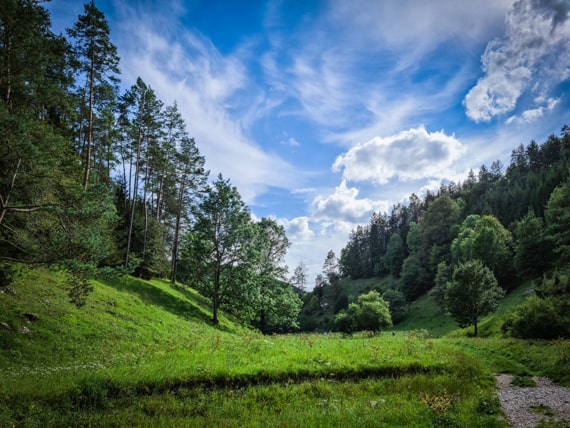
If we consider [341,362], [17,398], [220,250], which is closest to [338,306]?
[220,250]

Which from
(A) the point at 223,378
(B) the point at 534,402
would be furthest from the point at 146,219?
(B) the point at 534,402

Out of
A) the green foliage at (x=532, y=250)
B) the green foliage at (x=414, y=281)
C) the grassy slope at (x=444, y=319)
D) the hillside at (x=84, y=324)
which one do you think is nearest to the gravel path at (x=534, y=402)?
the hillside at (x=84, y=324)

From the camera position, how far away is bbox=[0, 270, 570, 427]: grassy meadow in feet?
27.4

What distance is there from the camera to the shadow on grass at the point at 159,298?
28.5 m

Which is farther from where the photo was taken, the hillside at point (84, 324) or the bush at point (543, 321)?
the bush at point (543, 321)

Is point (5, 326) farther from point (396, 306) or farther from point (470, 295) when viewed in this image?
point (396, 306)

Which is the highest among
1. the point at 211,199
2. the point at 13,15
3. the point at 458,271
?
the point at 13,15

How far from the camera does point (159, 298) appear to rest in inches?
1187

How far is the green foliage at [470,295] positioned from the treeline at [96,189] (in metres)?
19.1

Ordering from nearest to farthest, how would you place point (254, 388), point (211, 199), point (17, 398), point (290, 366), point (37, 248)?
point (17, 398), point (254, 388), point (290, 366), point (37, 248), point (211, 199)

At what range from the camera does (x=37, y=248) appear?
13.9m

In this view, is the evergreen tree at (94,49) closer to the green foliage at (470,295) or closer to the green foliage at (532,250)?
the green foliage at (470,295)

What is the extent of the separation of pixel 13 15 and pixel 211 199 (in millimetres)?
19870

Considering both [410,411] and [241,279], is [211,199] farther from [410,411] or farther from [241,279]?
[410,411]
